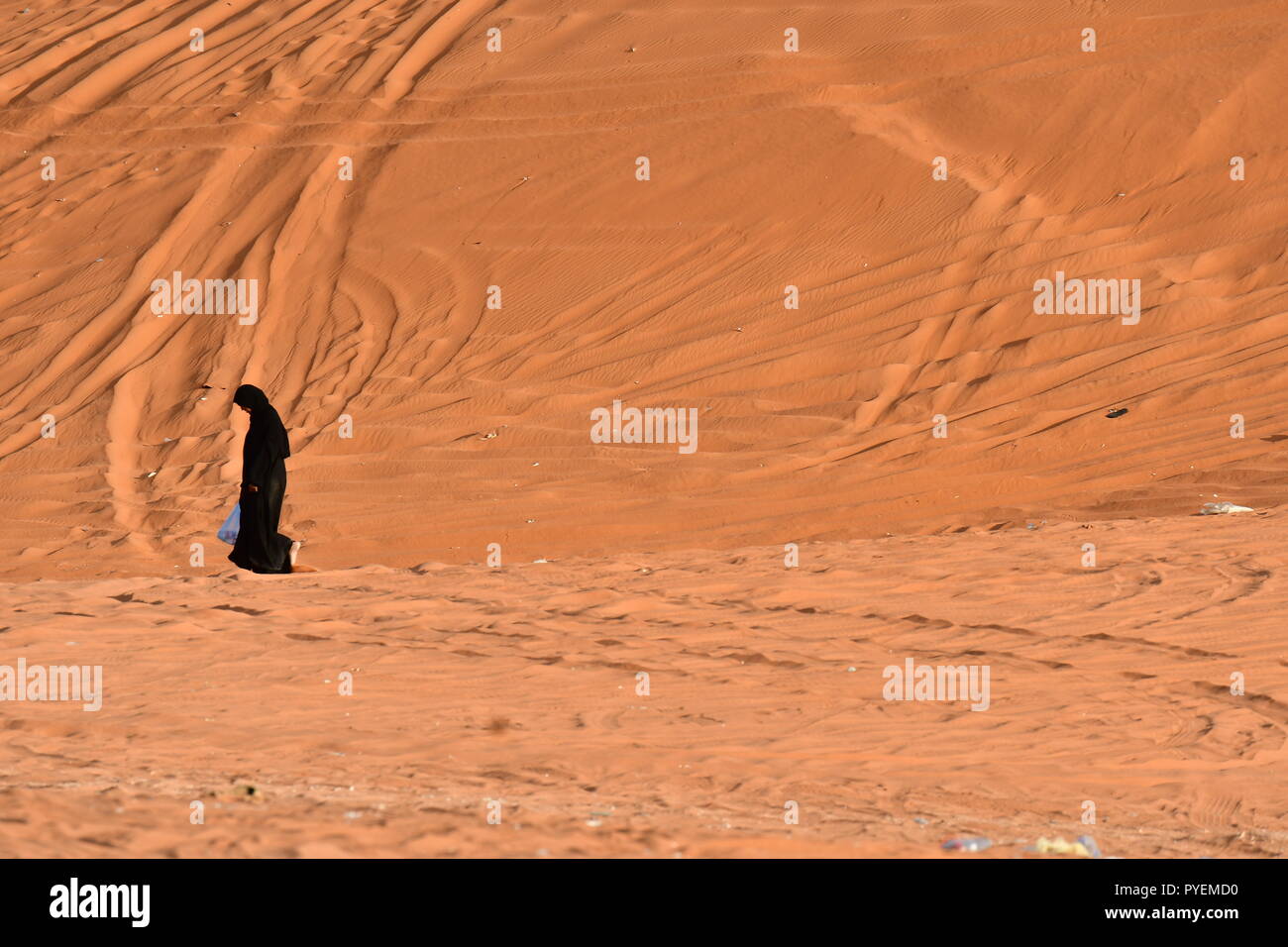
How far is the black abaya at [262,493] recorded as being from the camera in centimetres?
1009

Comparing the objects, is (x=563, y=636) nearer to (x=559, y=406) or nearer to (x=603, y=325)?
(x=559, y=406)

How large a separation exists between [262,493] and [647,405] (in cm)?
446

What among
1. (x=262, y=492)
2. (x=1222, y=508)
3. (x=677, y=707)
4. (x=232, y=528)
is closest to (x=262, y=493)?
(x=262, y=492)

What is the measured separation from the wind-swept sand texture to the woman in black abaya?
25.3 inches

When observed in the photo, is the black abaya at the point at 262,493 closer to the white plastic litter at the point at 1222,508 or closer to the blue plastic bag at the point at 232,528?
the blue plastic bag at the point at 232,528

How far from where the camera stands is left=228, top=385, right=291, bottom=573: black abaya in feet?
33.1

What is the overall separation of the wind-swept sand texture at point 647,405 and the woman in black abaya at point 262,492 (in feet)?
2.11

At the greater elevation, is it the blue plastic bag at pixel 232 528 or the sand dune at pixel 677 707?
the blue plastic bag at pixel 232 528

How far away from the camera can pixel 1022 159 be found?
16266 millimetres

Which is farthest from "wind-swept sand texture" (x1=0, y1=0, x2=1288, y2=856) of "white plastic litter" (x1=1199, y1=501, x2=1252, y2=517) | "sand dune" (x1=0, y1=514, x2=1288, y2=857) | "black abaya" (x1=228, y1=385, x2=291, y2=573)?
"black abaya" (x1=228, y1=385, x2=291, y2=573)

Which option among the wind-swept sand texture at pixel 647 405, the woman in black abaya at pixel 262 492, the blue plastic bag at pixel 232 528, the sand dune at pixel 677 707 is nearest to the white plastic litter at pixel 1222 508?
the wind-swept sand texture at pixel 647 405

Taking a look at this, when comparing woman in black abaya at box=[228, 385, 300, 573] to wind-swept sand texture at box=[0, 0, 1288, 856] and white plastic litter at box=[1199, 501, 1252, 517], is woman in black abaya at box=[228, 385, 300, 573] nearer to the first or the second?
wind-swept sand texture at box=[0, 0, 1288, 856]

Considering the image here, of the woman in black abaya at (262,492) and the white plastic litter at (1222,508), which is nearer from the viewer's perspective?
the woman in black abaya at (262,492)

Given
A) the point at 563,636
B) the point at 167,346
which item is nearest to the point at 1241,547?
the point at 563,636
